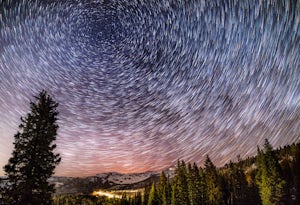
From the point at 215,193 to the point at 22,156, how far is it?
266 feet

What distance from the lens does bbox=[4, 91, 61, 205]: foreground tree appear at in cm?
1582

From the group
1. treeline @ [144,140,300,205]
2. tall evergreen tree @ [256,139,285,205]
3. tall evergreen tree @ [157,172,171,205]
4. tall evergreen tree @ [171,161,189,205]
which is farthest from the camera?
tall evergreen tree @ [157,172,171,205]

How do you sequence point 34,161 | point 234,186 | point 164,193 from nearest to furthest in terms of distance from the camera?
point 34,161 → point 164,193 → point 234,186

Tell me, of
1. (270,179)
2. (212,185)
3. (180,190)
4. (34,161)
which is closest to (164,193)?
(180,190)

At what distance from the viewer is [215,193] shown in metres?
83.3

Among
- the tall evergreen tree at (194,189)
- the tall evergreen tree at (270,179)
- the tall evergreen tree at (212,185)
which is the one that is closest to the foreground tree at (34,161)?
the tall evergreen tree at (270,179)

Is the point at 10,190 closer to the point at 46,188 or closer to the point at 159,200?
the point at 46,188

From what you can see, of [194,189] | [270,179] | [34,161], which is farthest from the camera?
[194,189]

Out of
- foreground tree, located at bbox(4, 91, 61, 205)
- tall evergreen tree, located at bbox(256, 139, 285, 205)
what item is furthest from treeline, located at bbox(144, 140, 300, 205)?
foreground tree, located at bbox(4, 91, 61, 205)

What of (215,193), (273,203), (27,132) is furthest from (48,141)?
(215,193)

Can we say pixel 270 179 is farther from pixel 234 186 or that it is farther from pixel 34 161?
pixel 34 161

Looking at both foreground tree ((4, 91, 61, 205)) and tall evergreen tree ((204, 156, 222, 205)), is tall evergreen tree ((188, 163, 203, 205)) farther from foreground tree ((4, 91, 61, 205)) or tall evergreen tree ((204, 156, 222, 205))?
foreground tree ((4, 91, 61, 205))

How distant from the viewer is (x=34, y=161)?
17047 mm

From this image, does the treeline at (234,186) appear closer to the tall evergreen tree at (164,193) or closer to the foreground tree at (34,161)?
the tall evergreen tree at (164,193)
